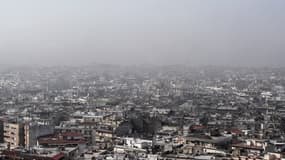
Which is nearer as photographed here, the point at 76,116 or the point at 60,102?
the point at 76,116

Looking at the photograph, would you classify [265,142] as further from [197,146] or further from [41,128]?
[41,128]

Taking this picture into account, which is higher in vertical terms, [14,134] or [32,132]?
[32,132]

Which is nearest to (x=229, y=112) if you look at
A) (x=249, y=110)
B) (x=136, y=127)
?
(x=249, y=110)

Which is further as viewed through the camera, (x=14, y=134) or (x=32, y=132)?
(x=14, y=134)

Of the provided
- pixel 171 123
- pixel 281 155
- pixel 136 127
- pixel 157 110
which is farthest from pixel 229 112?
pixel 281 155

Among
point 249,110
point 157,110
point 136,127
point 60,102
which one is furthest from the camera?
point 60,102

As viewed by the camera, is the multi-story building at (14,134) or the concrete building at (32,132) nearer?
the concrete building at (32,132)

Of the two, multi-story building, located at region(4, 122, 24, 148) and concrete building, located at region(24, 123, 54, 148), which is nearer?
concrete building, located at region(24, 123, 54, 148)

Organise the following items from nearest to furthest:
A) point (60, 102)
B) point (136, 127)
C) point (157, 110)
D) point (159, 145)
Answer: point (159, 145)
point (136, 127)
point (157, 110)
point (60, 102)

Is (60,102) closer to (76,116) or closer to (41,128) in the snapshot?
(76,116)
